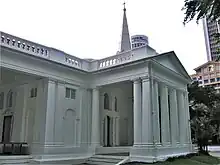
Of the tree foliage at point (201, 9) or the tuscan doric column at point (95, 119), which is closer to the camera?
the tree foliage at point (201, 9)

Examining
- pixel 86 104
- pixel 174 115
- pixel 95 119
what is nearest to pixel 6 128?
pixel 86 104

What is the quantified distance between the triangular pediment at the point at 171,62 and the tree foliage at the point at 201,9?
23.6ft

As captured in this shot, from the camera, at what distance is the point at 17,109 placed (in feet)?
52.9

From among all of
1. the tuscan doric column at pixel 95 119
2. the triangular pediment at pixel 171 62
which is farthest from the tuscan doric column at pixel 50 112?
the triangular pediment at pixel 171 62

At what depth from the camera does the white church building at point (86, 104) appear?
44.1 ft

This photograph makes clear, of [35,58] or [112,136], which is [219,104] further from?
[35,58]

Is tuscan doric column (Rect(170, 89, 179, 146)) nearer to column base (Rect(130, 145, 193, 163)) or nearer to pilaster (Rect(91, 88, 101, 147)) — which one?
column base (Rect(130, 145, 193, 163))

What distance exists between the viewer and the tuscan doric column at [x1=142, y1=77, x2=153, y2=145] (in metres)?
13.3

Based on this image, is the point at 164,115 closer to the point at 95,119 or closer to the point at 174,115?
the point at 174,115

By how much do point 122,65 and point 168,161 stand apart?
19.4ft

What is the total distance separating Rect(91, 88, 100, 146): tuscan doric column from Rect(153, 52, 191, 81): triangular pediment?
14.6 ft

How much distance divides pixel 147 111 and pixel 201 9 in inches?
300

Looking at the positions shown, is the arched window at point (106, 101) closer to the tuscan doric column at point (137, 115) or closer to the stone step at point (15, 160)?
the tuscan doric column at point (137, 115)

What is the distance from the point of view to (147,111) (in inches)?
536
